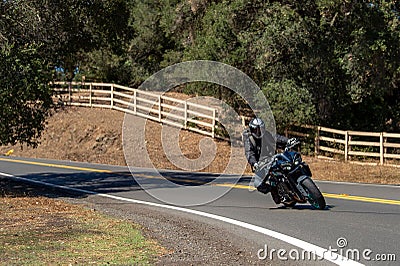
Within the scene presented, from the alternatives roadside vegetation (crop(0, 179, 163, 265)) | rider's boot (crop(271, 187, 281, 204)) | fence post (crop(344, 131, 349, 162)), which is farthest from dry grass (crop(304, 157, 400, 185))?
roadside vegetation (crop(0, 179, 163, 265))

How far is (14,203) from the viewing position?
16156 mm

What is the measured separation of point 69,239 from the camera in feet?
34.5

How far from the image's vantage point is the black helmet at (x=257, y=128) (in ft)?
44.5

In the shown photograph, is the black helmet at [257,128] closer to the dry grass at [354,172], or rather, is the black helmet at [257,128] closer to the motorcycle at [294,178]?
the motorcycle at [294,178]

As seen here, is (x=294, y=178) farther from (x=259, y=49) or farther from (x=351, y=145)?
(x=351, y=145)

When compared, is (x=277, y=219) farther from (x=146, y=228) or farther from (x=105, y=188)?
(x=105, y=188)

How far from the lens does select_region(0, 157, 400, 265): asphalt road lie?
9.34 meters

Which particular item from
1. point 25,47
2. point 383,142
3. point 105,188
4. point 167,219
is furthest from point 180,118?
point 167,219

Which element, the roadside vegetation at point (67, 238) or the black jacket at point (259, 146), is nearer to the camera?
the roadside vegetation at point (67, 238)

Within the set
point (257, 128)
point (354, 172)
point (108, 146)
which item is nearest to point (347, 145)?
point (354, 172)

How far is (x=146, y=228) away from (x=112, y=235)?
928 millimetres

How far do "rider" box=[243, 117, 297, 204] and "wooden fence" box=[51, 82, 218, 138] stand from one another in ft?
63.6

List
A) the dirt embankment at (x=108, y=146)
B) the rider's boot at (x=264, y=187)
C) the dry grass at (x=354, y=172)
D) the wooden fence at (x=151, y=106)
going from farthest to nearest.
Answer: the wooden fence at (x=151, y=106) → the dirt embankment at (x=108, y=146) → the dry grass at (x=354, y=172) → the rider's boot at (x=264, y=187)

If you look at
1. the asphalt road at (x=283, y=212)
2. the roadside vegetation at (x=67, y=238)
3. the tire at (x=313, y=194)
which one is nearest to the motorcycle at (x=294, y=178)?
the tire at (x=313, y=194)
